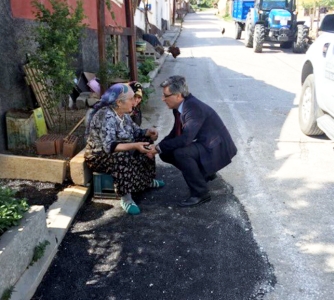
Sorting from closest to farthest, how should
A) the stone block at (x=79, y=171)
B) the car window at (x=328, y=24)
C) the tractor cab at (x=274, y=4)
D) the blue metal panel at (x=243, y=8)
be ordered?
1. the stone block at (x=79, y=171)
2. the car window at (x=328, y=24)
3. the tractor cab at (x=274, y=4)
4. the blue metal panel at (x=243, y=8)

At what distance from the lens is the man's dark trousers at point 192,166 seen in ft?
11.9

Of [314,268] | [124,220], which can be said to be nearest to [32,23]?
[124,220]

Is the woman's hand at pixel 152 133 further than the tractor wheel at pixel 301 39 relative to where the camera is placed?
No

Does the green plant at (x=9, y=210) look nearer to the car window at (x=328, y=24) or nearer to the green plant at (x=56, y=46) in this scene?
the green plant at (x=56, y=46)

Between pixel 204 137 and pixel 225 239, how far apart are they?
99cm

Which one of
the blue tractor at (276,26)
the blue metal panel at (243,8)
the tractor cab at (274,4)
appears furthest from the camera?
the blue metal panel at (243,8)

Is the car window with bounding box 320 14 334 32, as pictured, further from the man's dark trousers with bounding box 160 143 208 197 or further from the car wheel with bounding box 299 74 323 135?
the man's dark trousers with bounding box 160 143 208 197

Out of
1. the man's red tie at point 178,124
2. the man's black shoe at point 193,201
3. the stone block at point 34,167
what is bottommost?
the man's black shoe at point 193,201

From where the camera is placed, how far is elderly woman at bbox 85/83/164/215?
356cm

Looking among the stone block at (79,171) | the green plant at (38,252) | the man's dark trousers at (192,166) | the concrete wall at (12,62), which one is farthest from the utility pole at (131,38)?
the green plant at (38,252)

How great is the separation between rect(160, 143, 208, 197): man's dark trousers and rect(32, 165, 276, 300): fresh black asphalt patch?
185 mm

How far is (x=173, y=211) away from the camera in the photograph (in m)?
3.68

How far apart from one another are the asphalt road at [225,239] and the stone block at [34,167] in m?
0.48

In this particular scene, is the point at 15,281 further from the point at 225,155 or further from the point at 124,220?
the point at 225,155
